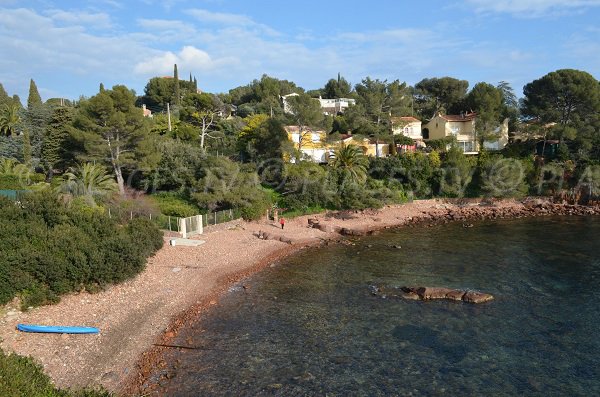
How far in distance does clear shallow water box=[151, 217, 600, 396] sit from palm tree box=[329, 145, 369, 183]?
58.6 feet

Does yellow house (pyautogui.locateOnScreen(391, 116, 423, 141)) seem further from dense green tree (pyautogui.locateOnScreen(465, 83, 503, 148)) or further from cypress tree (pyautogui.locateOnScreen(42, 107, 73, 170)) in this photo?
cypress tree (pyautogui.locateOnScreen(42, 107, 73, 170))

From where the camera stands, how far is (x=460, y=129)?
226ft

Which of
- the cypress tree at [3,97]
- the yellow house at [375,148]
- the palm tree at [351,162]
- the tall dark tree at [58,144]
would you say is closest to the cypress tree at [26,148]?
the tall dark tree at [58,144]

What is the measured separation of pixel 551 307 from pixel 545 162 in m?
42.8

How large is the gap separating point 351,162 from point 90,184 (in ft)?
88.1

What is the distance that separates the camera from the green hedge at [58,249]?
20.8 meters

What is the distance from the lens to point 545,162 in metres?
59.5

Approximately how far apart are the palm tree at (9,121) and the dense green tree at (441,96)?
6637 centimetres

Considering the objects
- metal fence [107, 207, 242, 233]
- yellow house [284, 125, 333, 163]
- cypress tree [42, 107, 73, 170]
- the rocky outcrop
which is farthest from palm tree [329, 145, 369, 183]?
cypress tree [42, 107, 73, 170]

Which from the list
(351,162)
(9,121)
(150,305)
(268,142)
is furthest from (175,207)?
(9,121)

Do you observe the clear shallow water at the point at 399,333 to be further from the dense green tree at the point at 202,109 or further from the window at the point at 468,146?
the window at the point at 468,146

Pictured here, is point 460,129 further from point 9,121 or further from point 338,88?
Answer: point 9,121

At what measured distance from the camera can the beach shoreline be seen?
16.5m

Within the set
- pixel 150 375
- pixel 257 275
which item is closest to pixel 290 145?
pixel 257 275
